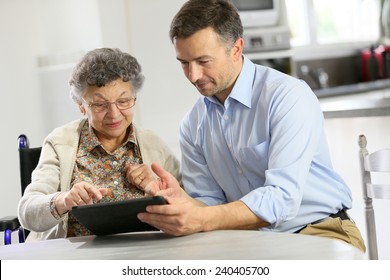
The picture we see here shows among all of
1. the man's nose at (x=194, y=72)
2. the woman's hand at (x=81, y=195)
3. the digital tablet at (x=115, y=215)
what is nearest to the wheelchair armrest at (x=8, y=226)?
the woman's hand at (x=81, y=195)

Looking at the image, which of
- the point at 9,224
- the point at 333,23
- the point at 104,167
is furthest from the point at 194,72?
the point at 333,23

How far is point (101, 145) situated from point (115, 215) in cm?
64

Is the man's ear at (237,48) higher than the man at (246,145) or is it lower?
higher

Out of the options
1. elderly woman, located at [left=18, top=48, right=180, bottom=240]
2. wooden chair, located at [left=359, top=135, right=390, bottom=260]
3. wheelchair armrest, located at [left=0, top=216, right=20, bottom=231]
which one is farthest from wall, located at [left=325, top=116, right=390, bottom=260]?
wheelchair armrest, located at [left=0, top=216, right=20, bottom=231]

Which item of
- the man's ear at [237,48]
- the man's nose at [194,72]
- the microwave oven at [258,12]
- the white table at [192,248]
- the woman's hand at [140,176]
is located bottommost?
the white table at [192,248]

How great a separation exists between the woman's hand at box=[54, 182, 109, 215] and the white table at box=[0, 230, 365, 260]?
0.10 meters

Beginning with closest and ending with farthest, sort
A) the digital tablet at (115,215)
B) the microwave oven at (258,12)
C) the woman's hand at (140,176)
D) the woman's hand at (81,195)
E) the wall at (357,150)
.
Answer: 1. the digital tablet at (115,215)
2. the woman's hand at (81,195)
3. the woman's hand at (140,176)
4. the wall at (357,150)
5. the microwave oven at (258,12)

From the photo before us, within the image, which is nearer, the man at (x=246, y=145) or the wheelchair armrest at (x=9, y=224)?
the man at (x=246, y=145)

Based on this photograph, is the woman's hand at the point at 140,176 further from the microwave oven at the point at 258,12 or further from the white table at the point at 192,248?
the microwave oven at the point at 258,12

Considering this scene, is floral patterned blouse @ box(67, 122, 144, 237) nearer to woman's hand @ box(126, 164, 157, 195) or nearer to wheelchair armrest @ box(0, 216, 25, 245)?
woman's hand @ box(126, 164, 157, 195)

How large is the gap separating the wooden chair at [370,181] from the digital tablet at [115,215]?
28.1 inches

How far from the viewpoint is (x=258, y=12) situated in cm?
529

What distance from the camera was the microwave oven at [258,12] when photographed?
5203 mm
